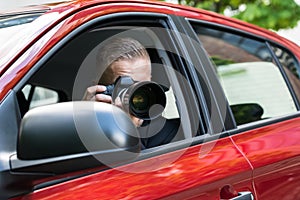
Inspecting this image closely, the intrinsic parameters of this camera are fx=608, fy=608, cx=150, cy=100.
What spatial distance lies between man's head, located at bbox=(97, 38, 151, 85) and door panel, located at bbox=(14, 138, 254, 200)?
0.38 metres

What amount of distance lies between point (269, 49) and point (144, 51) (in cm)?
103

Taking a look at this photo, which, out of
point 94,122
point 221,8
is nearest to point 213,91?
point 94,122

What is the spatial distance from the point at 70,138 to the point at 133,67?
2.52 ft

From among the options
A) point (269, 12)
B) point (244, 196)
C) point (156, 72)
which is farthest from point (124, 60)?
point (269, 12)

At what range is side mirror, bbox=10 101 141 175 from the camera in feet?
5.33

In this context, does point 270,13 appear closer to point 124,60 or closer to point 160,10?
point 160,10

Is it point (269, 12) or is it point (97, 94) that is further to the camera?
point (269, 12)

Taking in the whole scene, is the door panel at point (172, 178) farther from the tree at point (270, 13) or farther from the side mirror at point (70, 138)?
the tree at point (270, 13)

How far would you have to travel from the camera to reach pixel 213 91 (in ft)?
8.17

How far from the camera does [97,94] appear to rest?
2.20 metres

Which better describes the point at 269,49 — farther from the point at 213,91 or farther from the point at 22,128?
the point at 22,128

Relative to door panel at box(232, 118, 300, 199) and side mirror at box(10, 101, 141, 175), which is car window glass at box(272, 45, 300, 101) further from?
side mirror at box(10, 101, 141, 175)

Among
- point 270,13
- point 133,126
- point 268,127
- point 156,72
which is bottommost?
point 268,127

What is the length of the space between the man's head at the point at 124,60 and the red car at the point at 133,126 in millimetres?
45
